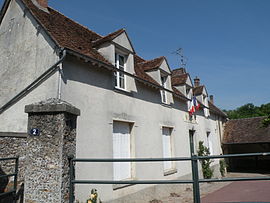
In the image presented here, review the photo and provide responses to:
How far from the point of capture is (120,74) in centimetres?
847

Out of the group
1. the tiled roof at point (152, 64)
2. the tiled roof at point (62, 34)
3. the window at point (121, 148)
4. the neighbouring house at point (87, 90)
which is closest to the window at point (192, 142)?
the neighbouring house at point (87, 90)

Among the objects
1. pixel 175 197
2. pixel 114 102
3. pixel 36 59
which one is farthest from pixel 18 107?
pixel 175 197

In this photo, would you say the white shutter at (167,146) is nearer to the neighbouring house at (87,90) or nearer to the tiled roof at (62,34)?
the neighbouring house at (87,90)

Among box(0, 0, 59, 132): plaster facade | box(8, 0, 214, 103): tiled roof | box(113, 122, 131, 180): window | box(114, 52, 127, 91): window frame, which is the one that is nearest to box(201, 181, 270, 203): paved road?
box(113, 122, 131, 180): window

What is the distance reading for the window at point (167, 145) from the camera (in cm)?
1068

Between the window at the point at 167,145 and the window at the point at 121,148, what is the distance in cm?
305

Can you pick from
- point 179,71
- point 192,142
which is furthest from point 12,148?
point 179,71

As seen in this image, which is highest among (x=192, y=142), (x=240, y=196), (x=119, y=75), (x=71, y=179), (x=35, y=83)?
(x=119, y=75)

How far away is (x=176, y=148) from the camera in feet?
37.8

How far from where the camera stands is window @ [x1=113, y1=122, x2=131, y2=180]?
293 inches

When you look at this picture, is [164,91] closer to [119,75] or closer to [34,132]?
[119,75]

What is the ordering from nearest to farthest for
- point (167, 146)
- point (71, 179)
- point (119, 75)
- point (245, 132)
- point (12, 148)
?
1. point (71, 179)
2. point (12, 148)
3. point (119, 75)
4. point (167, 146)
5. point (245, 132)

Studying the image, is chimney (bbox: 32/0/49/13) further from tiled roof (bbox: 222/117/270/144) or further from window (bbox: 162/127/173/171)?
tiled roof (bbox: 222/117/270/144)

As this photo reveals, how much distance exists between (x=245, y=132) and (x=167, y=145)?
12968 mm
